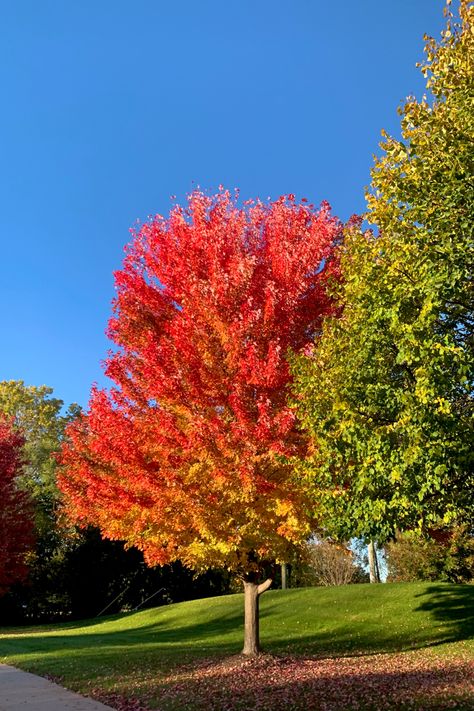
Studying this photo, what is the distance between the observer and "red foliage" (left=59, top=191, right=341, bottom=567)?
1206cm

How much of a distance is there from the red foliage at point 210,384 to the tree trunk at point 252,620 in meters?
2.03

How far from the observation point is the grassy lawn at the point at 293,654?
390 inches

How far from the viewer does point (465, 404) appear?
32.9 ft

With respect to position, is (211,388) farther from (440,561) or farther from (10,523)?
(440,561)

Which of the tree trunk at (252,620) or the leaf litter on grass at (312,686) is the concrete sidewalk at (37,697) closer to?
the leaf litter on grass at (312,686)

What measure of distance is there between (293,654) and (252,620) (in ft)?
6.83

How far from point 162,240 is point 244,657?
10281 millimetres

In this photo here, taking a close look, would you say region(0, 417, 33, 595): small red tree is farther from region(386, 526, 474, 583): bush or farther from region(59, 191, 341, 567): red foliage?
region(386, 526, 474, 583): bush

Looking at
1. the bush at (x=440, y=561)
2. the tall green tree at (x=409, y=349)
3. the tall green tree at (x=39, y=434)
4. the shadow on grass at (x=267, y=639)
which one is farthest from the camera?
the tall green tree at (x=39, y=434)

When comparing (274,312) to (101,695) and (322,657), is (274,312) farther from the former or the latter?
(322,657)

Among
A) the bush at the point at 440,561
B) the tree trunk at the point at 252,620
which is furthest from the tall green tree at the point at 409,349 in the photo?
the bush at the point at 440,561

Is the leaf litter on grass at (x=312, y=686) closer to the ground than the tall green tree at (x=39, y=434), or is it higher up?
closer to the ground

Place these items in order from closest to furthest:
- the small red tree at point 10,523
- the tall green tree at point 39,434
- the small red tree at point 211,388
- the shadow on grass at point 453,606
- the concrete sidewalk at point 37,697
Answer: the concrete sidewalk at point 37,697 → the small red tree at point 211,388 → the shadow on grass at point 453,606 → the small red tree at point 10,523 → the tall green tree at point 39,434

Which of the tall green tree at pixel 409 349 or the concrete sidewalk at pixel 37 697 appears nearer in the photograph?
the tall green tree at pixel 409 349
